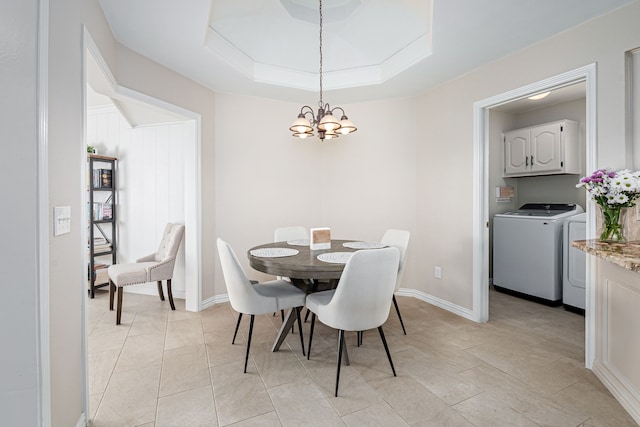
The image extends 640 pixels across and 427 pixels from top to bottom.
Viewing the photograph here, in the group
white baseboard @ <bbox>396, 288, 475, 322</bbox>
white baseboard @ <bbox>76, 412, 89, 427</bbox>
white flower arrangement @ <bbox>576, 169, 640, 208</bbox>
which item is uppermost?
white flower arrangement @ <bbox>576, 169, 640, 208</bbox>

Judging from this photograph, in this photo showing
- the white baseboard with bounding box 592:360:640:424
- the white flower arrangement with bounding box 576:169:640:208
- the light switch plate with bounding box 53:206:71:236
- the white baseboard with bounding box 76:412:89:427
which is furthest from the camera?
the white flower arrangement with bounding box 576:169:640:208

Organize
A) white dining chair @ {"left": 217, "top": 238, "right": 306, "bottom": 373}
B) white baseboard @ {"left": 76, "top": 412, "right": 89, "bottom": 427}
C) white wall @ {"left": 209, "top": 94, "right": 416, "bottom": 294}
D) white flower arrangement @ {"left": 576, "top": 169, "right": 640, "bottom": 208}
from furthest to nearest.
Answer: white wall @ {"left": 209, "top": 94, "right": 416, "bottom": 294} → white dining chair @ {"left": 217, "top": 238, "right": 306, "bottom": 373} → white flower arrangement @ {"left": 576, "top": 169, "right": 640, "bottom": 208} → white baseboard @ {"left": 76, "top": 412, "right": 89, "bottom": 427}

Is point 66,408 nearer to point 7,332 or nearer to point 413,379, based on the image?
point 7,332

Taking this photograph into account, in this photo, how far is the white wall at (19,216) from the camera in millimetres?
968

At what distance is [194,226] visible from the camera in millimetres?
3248

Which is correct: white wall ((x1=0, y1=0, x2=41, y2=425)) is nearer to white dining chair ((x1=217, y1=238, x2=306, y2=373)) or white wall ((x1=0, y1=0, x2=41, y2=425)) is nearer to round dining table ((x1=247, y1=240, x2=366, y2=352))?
white dining chair ((x1=217, y1=238, x2=306, y2=373))

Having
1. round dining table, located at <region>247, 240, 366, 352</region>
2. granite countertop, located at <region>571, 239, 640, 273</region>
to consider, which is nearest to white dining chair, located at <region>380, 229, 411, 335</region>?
round dining table, located at <region>247, 240, 366, 352</region>

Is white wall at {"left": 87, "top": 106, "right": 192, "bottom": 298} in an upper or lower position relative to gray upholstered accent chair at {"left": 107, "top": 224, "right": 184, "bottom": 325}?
upper

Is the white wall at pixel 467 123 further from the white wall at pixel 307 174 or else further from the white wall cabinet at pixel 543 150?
the white wall cabinet at pixel 543 150

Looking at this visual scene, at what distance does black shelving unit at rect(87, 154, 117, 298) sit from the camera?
3.65m

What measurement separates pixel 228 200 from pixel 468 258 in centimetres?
267

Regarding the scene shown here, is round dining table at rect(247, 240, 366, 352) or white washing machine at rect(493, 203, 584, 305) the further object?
white washing machine at rect(493, 203, 584, 305)

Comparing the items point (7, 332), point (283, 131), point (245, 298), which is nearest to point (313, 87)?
point (283, 131)

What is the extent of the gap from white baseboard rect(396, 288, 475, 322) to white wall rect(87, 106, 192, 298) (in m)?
2.74
